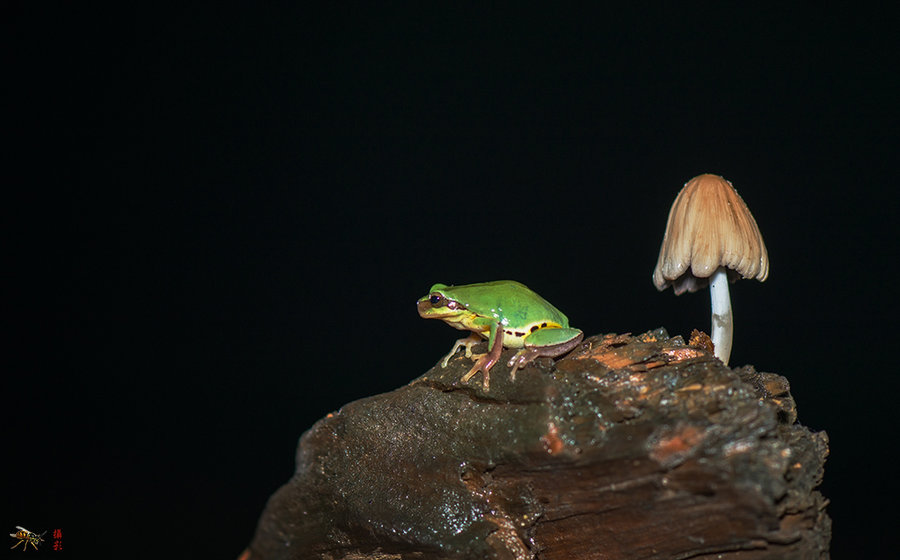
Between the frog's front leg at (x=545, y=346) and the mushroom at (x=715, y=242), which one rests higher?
the mushroom at (x=715, y=242)

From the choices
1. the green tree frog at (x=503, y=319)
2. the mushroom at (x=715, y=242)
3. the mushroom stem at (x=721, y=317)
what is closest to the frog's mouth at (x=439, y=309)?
the green tree frog at (x=503, y=319)

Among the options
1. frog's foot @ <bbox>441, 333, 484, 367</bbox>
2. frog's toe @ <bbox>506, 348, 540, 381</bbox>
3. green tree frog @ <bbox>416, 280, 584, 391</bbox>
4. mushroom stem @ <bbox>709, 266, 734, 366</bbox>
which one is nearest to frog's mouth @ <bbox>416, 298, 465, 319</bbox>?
green tree frog @ <bbox>416, 280, 584, 391</bbox>

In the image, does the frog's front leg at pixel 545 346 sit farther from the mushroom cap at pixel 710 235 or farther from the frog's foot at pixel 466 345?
the mushroom cap at pixel 710 235

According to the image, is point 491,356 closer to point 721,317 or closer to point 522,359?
point 522,359

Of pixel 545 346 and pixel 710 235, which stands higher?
pixel 710 235

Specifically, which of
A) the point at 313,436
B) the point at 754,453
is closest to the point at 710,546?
the point at 754,453

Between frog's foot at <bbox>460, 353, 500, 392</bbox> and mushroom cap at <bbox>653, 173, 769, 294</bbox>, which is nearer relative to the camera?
frog's foot at <bbox>460, 353, 500, 392</bbox>

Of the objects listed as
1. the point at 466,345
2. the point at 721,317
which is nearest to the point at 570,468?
the point at 466,345

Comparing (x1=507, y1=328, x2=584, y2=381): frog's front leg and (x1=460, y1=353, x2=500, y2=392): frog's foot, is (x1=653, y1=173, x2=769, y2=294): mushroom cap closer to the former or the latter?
(x1=507, y1=328, x2=584, y2=381): frog's front leg
